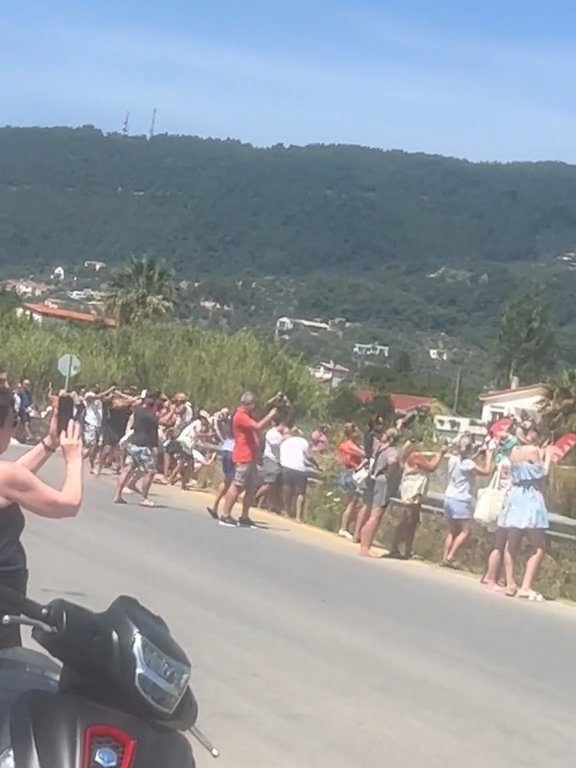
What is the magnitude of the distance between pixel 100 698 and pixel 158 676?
0.53 feet

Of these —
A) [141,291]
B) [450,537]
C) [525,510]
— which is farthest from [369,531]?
[141,291]

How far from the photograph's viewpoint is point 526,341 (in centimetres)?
10500

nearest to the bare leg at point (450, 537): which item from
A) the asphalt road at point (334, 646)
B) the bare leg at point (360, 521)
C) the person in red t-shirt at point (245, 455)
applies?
the asphalt road at point (334, 646)

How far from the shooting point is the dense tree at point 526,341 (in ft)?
339

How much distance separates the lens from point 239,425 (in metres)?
19.6

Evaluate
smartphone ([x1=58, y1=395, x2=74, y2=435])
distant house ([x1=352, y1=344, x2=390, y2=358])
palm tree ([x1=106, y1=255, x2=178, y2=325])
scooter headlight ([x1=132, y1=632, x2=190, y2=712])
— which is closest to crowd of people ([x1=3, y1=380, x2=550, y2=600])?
smartphone ([x1=58, y1=395, x2=74, y2=435])

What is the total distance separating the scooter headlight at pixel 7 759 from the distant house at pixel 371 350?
143 metres

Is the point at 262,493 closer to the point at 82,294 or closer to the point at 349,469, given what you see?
the point at 349,469

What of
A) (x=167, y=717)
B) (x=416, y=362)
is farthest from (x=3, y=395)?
(x=416, y=362)

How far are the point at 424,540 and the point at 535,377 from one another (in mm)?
89118

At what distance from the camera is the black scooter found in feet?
12.1

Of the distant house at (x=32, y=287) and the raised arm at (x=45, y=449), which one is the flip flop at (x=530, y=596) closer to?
the raised arm at (x=45, y=449)

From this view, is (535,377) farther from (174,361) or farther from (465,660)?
(465,660)

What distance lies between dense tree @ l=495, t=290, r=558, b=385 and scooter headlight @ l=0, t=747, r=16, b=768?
329ft
